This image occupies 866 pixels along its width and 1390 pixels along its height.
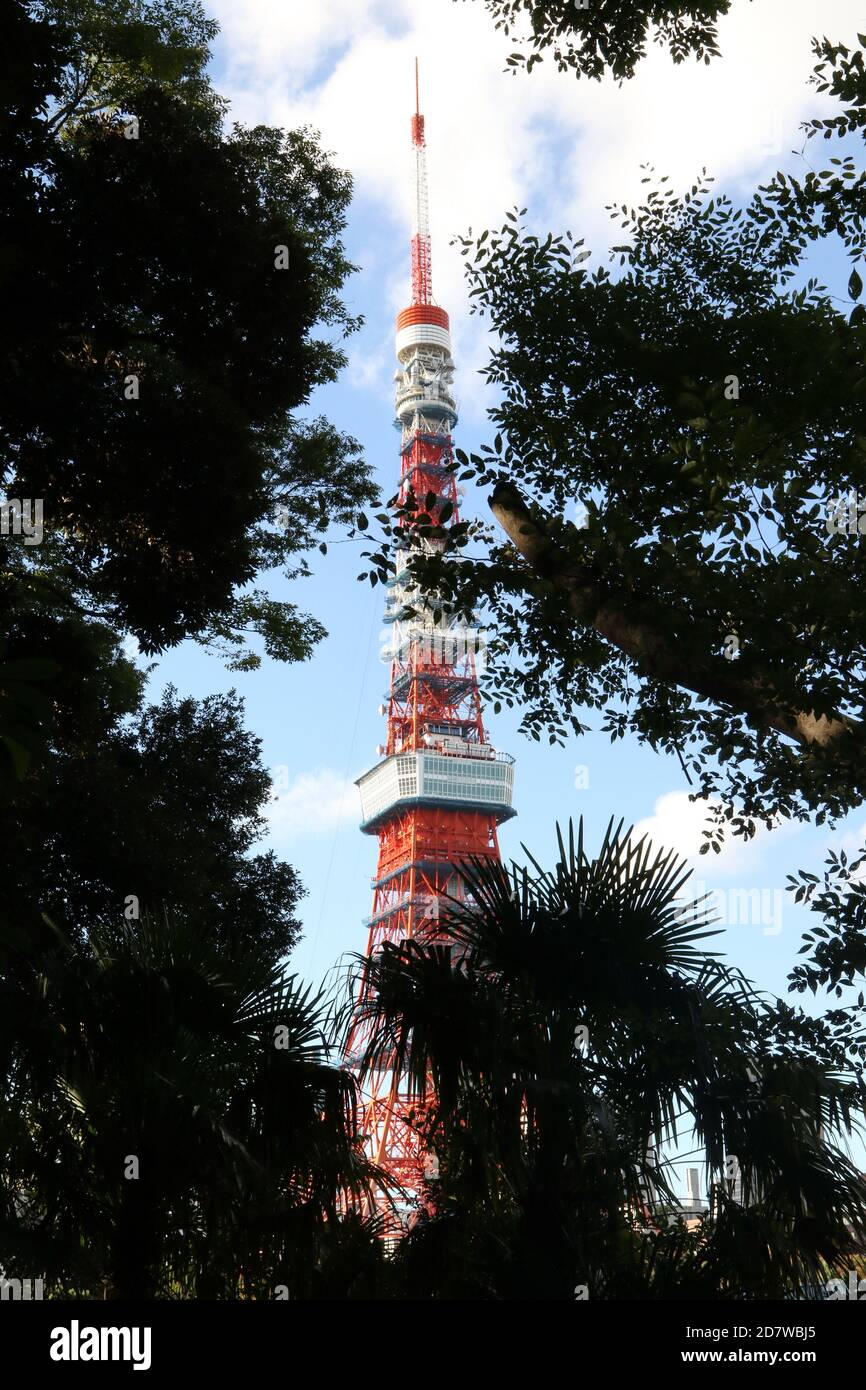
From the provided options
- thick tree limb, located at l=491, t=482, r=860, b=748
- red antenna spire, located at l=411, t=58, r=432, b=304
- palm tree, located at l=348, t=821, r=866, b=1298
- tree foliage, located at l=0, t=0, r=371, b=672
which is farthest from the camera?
red antenna spire, located at l=411, t=58, r=432, b=304

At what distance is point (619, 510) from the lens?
6.00 m

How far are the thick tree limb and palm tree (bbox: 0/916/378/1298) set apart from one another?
9.88ft

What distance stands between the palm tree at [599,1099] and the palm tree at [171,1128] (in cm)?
52

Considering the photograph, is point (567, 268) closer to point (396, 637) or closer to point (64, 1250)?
point (64, 1250)

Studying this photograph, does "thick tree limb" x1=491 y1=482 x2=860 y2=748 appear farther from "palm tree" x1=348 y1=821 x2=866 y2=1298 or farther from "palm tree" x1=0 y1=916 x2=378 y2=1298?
"palm tree" x1=0 y1=916 x2=378 y2=1298

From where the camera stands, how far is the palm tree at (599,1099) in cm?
623

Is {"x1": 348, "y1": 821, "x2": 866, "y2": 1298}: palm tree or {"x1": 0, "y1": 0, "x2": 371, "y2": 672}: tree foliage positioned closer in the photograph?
{"x1": 348, "y1": 821, "x2": 866, "y2": 1298}: palm tree

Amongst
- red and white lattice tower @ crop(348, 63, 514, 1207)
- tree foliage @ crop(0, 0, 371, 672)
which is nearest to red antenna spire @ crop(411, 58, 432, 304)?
red and white lattice tower @ crop(348, 63, 514, 1207)

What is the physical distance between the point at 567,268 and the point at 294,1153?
5.54m

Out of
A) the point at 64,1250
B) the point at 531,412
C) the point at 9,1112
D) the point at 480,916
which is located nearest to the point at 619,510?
the point at 531,412

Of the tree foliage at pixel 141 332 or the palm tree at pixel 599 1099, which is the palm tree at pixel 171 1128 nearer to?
the palm tree at pixel 599 1099

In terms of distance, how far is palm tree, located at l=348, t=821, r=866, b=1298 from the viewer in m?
6.23

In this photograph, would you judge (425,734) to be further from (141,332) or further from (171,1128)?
(171,1128)

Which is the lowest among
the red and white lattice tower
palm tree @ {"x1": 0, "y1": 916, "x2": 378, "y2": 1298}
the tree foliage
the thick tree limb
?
palm tree @ {"x1": 0, "y1": 916, "x2": 378, "y2": 1298}
